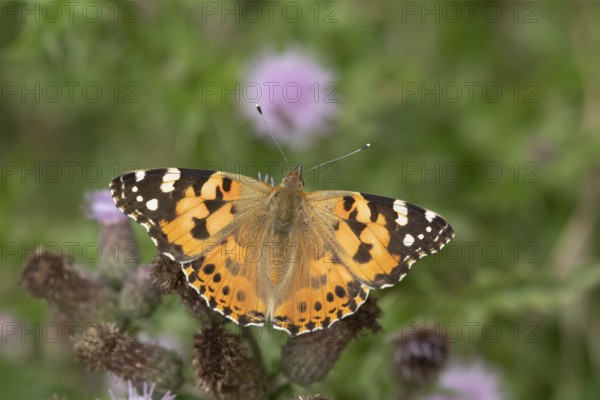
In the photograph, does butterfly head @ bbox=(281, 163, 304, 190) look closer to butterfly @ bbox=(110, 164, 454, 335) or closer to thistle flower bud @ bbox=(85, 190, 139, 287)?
butterfly @ bbox=(110, 164, 454, 335)

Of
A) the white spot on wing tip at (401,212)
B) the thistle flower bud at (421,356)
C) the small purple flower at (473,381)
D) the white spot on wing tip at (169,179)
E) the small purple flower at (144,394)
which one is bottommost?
the small purple flower at (473,381)

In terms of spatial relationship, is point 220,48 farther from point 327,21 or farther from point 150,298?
point 150,298

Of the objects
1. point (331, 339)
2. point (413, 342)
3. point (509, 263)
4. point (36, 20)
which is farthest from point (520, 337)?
point (36, 20)

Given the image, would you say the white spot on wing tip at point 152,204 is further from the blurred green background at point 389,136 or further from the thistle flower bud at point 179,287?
the blurred green background at point 389,136

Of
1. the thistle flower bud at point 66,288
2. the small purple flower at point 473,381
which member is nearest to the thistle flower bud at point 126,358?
the thistle flower bud at point 66,288

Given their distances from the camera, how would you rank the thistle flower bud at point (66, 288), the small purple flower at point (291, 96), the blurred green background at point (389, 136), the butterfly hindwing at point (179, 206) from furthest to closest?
1. the small purple flower at point (291, 96)
2. the blurred green background at point (389, 136)
3. the thistle flower bud at point (66, 288)
4. the butterfly hindwing at point (179, 206)

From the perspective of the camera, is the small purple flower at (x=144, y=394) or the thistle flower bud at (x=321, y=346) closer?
the small purple flower at (x=144, y=394)
